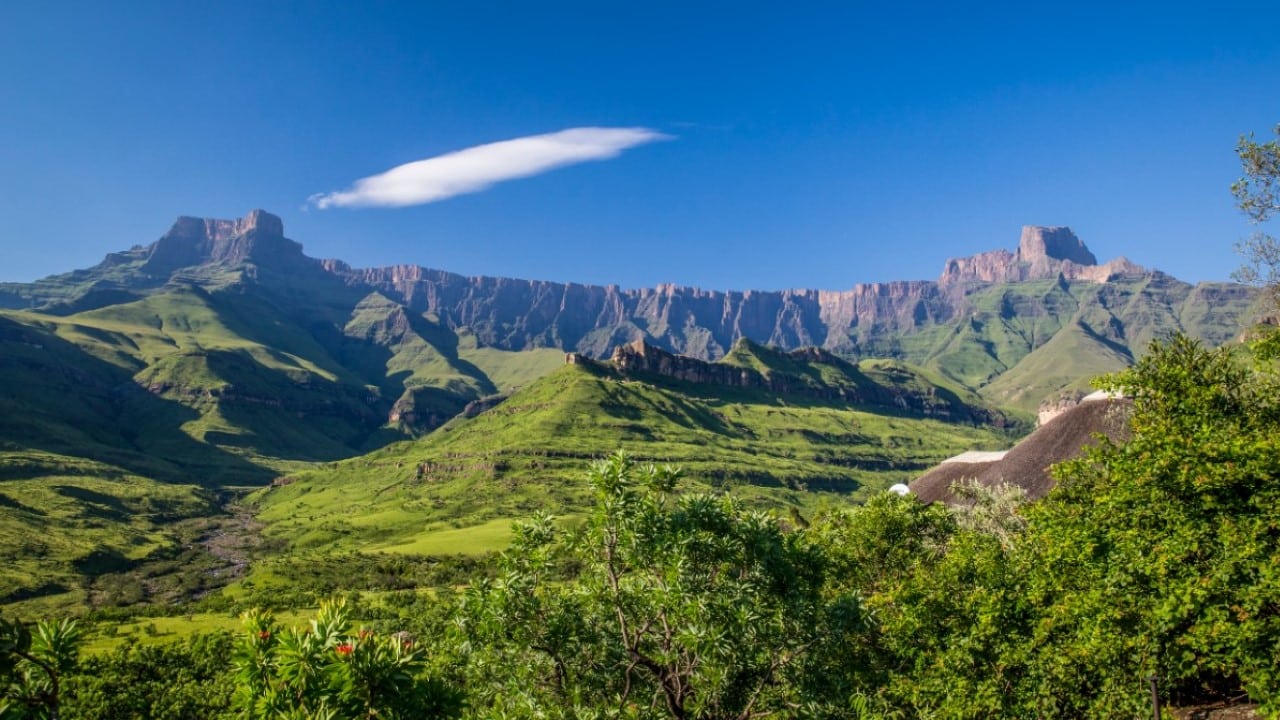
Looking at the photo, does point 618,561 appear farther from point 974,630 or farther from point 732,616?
point 974,630

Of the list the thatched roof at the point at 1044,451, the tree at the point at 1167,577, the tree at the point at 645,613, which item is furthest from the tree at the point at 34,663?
the thatched roof at the point at 1044,451

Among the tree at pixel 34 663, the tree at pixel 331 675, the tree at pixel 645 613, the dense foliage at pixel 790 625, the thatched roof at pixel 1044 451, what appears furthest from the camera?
the thatched roof at pixel 1044 451

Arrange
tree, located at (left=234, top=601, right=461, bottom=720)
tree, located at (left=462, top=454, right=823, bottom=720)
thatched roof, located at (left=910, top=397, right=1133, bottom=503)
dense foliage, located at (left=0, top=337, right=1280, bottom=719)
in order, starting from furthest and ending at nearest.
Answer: thatched roof, located at (left=910, top=397, right=1133, bottom=503)
tree, located at (left=462, top=454, right=823, bottom=720)
dense foliage, located at (left=0, top=337, right=1280, bottom=719)
tree, located at (left=234, top=601, right=461, bottom=720)

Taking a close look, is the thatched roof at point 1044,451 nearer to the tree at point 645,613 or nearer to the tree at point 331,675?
the tree at point 645,613

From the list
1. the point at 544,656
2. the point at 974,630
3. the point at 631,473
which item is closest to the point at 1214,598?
the point at 974,630

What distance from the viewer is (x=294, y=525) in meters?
185

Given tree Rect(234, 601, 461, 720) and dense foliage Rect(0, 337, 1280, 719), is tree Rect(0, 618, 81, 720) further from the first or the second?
tree Rect(234, 601, 461, 720)

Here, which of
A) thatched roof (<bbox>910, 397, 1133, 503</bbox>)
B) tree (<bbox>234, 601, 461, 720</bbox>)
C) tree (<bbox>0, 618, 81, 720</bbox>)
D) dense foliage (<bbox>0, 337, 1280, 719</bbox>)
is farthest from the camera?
thatched roof (<bbox>910, 397, 1133, 503</bbox>)

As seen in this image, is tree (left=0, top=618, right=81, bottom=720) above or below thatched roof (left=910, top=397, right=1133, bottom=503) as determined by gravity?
above

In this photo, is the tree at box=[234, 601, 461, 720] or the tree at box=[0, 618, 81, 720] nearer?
the tree at box=[0, 618, 81, 720]

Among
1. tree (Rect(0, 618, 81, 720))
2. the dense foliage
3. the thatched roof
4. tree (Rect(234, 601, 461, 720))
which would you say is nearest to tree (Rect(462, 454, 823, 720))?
the dense foliage

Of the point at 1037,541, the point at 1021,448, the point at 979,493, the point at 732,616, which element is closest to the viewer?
the point at 732,616

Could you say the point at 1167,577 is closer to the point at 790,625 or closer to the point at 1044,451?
the point at 790,625

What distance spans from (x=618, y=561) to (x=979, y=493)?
1701 inches
